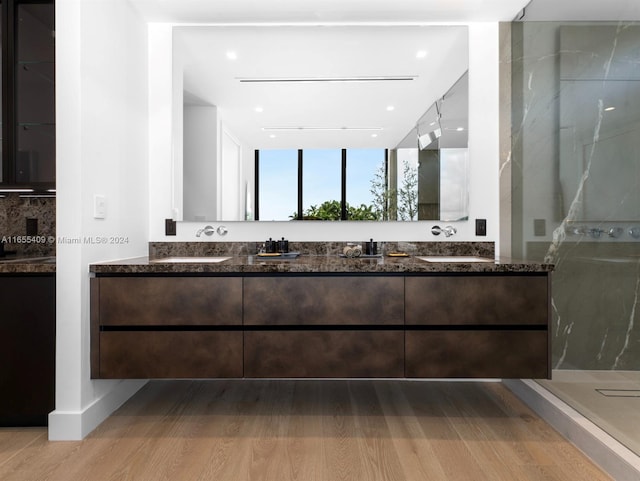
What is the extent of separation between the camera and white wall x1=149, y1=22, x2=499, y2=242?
2.57 meters

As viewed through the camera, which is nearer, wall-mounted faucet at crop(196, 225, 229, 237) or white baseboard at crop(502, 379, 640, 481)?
white baseboard at crop(502, 379, 640, 481)

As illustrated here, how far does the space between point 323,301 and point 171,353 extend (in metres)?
0.78

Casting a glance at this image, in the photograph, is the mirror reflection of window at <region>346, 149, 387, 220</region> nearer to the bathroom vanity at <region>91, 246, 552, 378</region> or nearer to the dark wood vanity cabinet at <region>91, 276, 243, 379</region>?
the bathroom vanity at <region>91, 246, 552, 378</region>

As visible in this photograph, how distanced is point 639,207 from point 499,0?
1.44 m

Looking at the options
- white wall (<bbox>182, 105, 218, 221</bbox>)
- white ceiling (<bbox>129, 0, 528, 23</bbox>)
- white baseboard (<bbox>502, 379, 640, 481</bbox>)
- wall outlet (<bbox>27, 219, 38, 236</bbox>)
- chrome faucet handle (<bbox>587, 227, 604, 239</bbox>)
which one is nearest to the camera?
white baseboard (<bbox>502, 379, 640, 481</bbox>)

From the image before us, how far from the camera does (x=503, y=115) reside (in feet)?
8.37

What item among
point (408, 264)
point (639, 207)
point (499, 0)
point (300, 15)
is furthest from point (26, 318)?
point (499, 0)

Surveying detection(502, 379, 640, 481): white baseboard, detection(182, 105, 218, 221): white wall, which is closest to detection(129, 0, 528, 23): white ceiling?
detection(182, 105, 218, 221): white wall

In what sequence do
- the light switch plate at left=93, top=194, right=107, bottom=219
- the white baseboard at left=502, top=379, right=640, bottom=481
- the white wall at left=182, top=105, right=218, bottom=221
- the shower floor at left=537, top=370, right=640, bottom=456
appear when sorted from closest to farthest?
the white baseboard at left=502, top=379, right=640, bottom=481, the shower floor at left=537, top=370, right=640, bottom=456, the light switch plate at left=93, top=194, right=107, bottom=219, the white wall at left=182, top=105, right=218, bottom=221

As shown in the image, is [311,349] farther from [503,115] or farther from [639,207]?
[503,115]

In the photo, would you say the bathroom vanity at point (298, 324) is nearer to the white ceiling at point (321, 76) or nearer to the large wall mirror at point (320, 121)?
the large wall mirror at point (320, 121)

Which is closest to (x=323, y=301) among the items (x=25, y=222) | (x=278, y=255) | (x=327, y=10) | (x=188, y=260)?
(x=278, y=255)

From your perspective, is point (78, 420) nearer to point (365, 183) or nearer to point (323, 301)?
point (323, 301)

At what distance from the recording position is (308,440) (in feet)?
6.17
